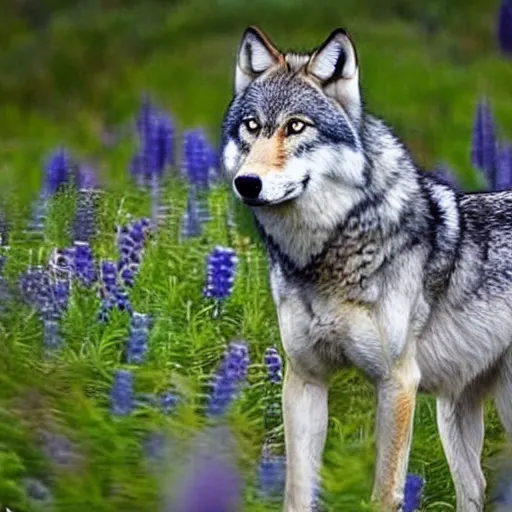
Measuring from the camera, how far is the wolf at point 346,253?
23.5ft

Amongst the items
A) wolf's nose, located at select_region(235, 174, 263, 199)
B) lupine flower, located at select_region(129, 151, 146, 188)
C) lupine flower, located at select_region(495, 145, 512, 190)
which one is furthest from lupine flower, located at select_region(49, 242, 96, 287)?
lupine flower, located at select_region(495, 145, 512, 190)

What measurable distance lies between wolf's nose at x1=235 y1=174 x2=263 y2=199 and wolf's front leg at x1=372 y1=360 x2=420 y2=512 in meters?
0.80

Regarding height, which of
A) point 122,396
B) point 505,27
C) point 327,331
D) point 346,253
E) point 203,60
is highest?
point 505,27

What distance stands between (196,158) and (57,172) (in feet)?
2.12

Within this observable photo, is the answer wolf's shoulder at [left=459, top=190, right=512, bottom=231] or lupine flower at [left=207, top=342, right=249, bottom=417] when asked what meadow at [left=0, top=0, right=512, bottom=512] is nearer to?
lupine flower at [left=207, top=342, right=249, bottom=417]

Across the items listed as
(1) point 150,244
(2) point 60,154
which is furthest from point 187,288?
(2) point 60,154

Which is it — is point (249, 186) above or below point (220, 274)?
above

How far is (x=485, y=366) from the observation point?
783 centimetres

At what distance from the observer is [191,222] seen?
962 cm

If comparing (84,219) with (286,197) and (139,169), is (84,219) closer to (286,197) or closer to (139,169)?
(139,169)

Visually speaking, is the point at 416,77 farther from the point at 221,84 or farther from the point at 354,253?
the point at 354,253

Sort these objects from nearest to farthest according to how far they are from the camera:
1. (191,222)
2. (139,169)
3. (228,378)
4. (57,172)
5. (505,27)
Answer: (228,378) → (191,222) → (57,172) → (139,169) → (505,27)

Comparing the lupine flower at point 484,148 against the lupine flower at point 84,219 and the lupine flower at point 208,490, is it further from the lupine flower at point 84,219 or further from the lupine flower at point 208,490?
the lupine flower at point 208,490

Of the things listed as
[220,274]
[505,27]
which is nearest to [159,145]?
[220,274]
